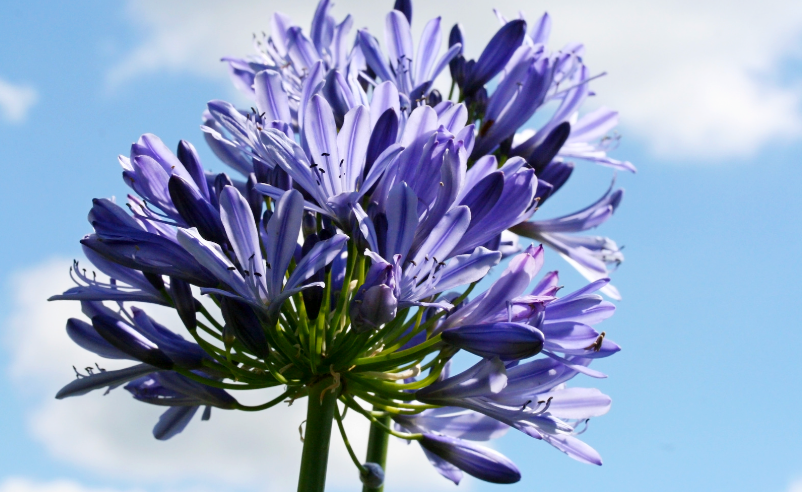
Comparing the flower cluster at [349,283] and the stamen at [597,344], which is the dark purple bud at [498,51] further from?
the stamen at [597,344]

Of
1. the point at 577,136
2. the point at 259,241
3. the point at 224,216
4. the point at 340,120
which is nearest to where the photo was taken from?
the point at 224,216

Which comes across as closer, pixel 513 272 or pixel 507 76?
pixel 513 272

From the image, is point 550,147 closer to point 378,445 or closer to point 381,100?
point 381,100

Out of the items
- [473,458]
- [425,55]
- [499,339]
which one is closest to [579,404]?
[473,458]

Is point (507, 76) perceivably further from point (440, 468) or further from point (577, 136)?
point (440, 468)

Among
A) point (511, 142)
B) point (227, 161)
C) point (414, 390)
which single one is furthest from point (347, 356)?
point (511, 142)

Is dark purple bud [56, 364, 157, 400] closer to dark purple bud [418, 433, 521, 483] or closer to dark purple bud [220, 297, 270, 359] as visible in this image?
dark purple bud [220, 297, 270, 359]
